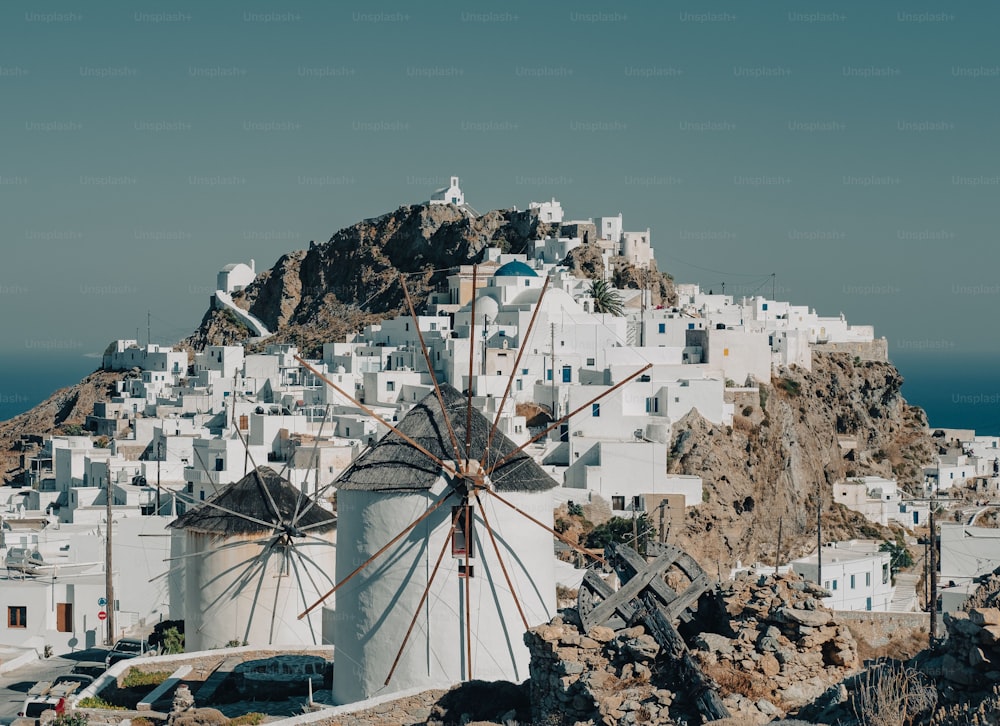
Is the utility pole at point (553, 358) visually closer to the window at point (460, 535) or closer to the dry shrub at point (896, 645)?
the dry shrub at point (896, 645)

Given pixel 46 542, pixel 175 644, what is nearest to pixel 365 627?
pixel 175 644

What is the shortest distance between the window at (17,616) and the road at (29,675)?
2.23 m

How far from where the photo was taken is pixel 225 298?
11038 centimetres

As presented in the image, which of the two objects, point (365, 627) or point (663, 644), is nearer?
point (663, 644)

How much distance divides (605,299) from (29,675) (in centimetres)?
4397

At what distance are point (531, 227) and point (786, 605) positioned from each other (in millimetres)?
78085

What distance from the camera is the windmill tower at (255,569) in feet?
74.8

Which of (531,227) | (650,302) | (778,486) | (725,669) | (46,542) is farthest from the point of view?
(531,227)

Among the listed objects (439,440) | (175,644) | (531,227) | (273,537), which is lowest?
(175,644)

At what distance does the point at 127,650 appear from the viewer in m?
27.8

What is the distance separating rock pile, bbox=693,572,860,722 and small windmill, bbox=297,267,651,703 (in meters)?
5.28

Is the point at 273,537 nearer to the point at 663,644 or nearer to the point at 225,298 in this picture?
the point at 663,644

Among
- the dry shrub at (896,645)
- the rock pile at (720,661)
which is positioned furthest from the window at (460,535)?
the dry shrub at (896,645)

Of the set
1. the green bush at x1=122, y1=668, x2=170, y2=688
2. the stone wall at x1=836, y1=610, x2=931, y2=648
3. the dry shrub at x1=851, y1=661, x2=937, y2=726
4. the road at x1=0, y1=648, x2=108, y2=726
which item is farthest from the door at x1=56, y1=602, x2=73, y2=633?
the dry shrub at x1=851, y1=661, x2=937, y2=726
